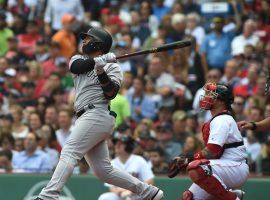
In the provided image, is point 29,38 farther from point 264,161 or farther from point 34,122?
point 264,161

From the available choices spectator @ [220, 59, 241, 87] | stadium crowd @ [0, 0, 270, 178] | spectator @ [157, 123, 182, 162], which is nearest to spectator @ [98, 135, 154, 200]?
stadium crowd @ [0, 0, 270, 178]

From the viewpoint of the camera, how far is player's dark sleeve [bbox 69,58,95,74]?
33.7 ft

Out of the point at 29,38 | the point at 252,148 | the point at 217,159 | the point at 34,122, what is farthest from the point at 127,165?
the point at 29,38

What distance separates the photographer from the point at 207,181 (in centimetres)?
1007

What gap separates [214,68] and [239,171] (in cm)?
697

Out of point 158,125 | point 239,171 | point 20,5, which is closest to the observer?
point 239,171

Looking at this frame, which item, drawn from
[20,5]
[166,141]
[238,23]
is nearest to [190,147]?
[166,141]

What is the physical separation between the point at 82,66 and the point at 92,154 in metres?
0.97

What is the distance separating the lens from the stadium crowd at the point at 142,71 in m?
14.4

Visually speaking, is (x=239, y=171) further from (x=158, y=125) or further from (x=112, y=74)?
(x=158, y=125)

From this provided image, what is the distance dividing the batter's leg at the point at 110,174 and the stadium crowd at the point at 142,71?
99.1 inches

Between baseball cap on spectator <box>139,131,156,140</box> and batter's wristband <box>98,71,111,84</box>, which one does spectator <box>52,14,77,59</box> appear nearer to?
baseball cap on spectator <box>139,131,156,140</box>

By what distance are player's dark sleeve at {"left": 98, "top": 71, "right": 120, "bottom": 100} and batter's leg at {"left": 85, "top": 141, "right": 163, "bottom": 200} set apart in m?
0.59

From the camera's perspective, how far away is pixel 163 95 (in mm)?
16328
